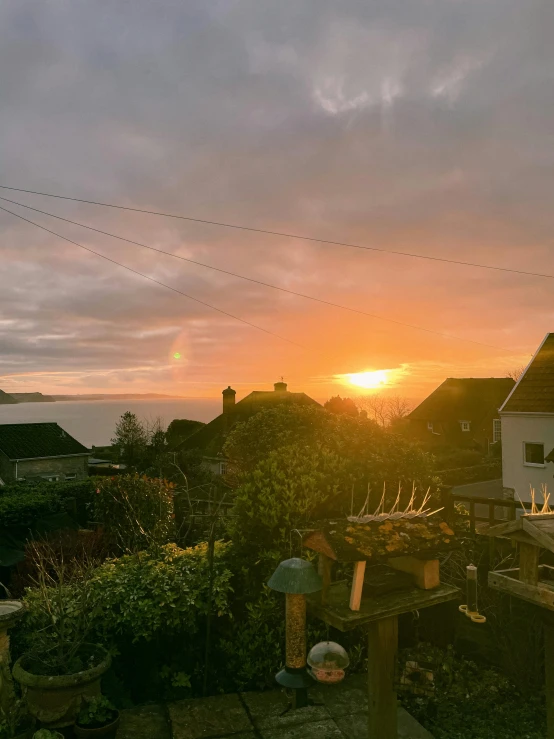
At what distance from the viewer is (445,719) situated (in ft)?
23.0

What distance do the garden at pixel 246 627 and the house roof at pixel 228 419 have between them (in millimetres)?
26812

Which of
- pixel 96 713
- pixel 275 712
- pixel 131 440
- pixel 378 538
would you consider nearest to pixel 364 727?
pixel 275 712

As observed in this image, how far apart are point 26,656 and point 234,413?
3168cm

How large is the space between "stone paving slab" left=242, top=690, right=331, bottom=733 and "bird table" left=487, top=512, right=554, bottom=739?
114 inches

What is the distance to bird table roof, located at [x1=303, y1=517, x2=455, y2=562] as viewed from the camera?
4203 mm

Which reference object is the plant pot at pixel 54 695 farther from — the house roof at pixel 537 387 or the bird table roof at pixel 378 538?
the house roof at pixel 537 387

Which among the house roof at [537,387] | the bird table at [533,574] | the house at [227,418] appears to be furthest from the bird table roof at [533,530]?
the house at [227,418]

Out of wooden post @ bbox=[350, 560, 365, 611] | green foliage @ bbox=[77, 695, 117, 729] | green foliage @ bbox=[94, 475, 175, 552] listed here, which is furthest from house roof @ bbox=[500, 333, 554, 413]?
green foliage @ bbox=[77, 695, 117, 729]

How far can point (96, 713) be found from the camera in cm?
594

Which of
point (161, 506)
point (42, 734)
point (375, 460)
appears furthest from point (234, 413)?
point (42, 734)

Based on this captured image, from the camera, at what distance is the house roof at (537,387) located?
22797 mm

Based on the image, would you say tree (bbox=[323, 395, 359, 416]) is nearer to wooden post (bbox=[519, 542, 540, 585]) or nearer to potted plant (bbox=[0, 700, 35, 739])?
potted plant (bbox=[0, 700, 35, 739])

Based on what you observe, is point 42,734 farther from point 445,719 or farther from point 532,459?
point 532,459

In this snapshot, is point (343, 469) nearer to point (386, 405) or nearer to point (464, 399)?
point (464, 399)
